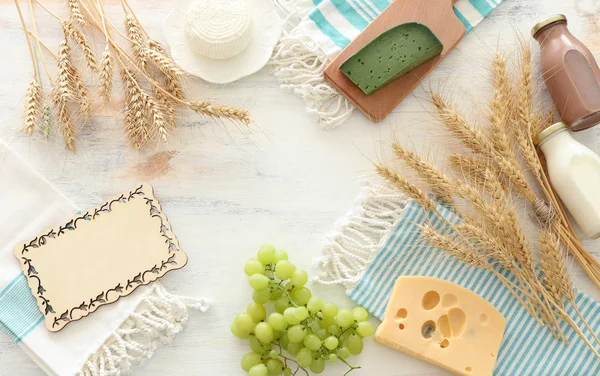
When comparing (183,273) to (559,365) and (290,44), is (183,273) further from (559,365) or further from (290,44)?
(559,365)

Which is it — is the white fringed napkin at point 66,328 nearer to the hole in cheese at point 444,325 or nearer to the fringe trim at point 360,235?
the fringe trim at point 360,235

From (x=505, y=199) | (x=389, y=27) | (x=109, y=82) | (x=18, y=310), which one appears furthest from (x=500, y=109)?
(x=18, y=310)

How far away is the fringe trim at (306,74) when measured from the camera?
1384 millimetres

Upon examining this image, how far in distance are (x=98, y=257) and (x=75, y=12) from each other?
57 centimetres

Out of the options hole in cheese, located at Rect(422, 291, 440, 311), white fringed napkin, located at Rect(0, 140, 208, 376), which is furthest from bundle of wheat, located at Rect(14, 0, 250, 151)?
hole in cheese, located at Rect(422, 291, 440, 311)

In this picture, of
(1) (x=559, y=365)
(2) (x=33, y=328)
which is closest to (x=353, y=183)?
(1) (x=559, y=365)

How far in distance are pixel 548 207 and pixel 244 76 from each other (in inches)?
30.2

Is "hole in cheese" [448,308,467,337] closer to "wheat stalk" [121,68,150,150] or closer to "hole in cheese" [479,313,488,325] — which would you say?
"hole in cheese" [479,313,488,325]

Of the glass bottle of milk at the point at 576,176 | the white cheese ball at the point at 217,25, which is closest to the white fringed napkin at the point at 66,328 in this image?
the white cheese ball at the point at 217,25

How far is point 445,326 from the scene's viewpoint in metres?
1.28

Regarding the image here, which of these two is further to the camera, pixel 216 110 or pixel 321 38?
pixel 321 38

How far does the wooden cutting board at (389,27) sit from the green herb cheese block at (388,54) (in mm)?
29

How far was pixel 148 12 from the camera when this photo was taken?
1.41 metres

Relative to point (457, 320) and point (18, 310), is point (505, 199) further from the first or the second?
point (18, 310)
